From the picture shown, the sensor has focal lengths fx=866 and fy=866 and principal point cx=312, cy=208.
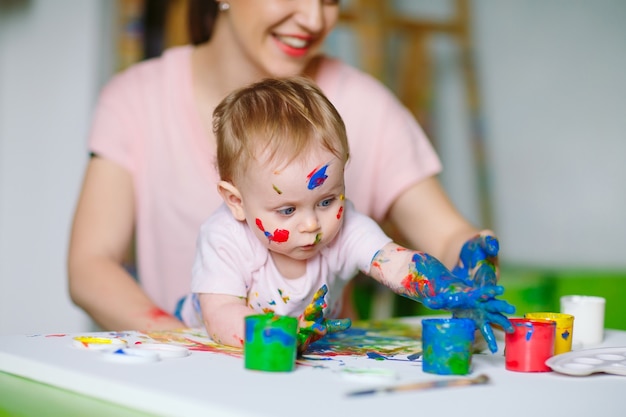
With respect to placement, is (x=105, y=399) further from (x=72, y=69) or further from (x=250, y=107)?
(x=72, y=69)

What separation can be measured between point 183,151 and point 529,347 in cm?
98

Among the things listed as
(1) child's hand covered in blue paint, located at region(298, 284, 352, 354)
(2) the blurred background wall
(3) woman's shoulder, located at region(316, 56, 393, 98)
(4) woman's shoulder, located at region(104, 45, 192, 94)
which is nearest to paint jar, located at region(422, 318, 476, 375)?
(1) child's hand covered in blue paint, located at region(298, 284, 352, 354)

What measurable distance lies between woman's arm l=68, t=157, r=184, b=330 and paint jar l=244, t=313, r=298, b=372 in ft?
1.66

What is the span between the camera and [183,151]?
1.80 m

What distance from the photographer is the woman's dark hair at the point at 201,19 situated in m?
1.86

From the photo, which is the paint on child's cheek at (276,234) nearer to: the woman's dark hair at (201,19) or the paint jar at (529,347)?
the paint jar at (529,347)

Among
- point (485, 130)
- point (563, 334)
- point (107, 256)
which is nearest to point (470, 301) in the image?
point (563, 334)

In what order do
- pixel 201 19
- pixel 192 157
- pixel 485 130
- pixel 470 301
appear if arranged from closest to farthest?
pixel 470 301
pixel 192 157
pixel 201 19
pixel 485 130

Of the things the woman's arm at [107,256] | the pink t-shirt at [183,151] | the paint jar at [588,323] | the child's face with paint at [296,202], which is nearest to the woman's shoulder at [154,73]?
the pink t-shirt at [183,151]

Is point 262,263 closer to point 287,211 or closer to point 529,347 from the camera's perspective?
point 287,211

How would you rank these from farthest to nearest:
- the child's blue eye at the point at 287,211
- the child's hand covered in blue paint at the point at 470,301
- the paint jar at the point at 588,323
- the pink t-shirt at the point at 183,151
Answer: the pink t-shirt at the point at 183,151, the paint jar at the point at 588,323, the child's blue eye at the point at 287,211, the child's hand covered in blue paint at the point at 470,301

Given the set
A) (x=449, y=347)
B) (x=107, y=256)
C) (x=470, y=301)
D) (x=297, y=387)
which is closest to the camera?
(x=297, y=387)

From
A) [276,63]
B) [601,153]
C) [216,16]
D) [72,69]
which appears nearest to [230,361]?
[276,63]

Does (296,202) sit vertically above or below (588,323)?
above
